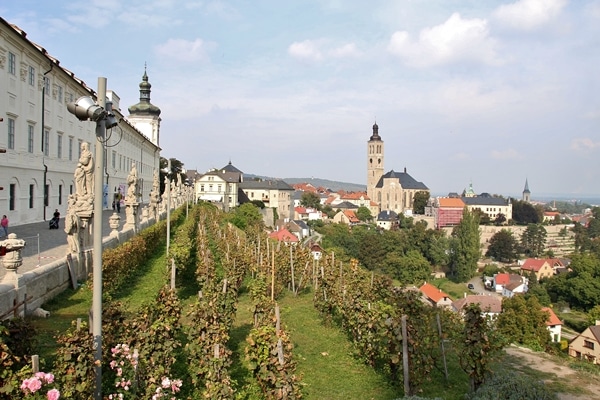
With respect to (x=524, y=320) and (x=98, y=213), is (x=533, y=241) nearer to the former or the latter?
(x=524, y=320)

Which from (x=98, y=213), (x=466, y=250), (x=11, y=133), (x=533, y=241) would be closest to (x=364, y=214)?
(x=533, y=241)

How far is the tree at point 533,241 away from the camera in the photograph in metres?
Answer: 120

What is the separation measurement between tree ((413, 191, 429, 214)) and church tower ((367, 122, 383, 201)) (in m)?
17.9

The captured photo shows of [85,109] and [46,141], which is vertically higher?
[46,141]

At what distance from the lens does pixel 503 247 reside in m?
113

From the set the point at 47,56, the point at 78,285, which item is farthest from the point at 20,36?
the point at 78,285

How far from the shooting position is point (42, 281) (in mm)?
10398

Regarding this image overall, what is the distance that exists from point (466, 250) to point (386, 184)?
71.2 metres

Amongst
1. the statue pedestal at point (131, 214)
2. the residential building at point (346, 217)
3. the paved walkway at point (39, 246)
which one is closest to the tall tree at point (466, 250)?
the residential building at point (346, 217)

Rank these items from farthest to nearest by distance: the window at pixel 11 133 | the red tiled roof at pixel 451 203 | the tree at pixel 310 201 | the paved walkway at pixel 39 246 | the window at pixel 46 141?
the tree at pixel 310 201
the red tiled roof at pixel 451 203
the window at pixel 46 141
the window at pixel 11 133
the paved walkway at pixel 39 246

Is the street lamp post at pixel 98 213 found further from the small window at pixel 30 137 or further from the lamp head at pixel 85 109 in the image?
the small window at pixel 30 137

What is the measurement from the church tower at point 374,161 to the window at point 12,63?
15117 centimetres

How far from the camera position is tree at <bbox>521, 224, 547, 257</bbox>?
393ft

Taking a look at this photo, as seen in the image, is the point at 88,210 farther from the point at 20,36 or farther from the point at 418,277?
the point at 418,277
